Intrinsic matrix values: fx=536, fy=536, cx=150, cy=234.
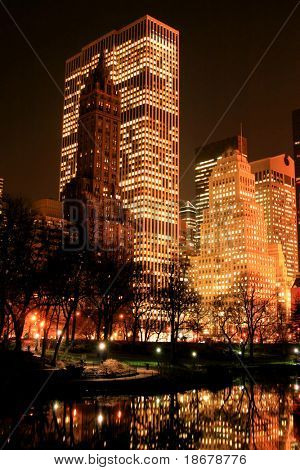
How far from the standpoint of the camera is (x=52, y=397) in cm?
3472

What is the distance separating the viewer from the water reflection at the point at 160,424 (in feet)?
72.3

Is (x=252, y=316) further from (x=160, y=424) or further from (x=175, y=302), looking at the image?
(x=160, y=424)

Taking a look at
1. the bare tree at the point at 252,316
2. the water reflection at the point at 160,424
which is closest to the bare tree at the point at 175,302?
the bare tree at the point at 252,316

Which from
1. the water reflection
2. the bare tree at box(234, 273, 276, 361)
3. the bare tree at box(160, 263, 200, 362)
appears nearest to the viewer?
the water reflection

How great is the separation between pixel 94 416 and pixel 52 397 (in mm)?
7702

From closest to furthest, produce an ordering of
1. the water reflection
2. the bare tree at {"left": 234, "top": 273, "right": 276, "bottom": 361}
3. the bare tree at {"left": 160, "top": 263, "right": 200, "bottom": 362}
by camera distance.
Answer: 1. the water reflection
2. the bare tree at {"left": 160, "top": 263, "right": 200, "bottom": 362}
3. the bare tree at {"left": 234, "top": 273, "right": 276, "bottom": 361}

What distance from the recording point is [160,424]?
27078 mm

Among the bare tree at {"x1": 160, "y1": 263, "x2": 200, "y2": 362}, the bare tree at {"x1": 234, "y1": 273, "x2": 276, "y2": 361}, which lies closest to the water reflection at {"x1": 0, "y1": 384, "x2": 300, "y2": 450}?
the bare tree at {"x1": 160, "y1": 263, "x2": 200, "y2": 362}

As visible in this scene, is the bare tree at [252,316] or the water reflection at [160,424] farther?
the bare tree at [252,316]

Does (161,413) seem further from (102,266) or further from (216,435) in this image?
(102,266)

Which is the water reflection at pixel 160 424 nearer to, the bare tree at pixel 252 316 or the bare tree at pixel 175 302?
the bare tree at pixel 175 302

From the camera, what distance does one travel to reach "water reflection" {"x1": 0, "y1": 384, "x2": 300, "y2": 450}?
868 inches

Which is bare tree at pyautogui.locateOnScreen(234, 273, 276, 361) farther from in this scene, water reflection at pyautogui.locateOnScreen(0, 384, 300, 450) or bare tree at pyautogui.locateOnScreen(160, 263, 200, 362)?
water reflection at pyautogui.locateOnScreen(0, 384, 300, 450)

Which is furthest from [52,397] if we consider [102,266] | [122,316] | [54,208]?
[54,208]
